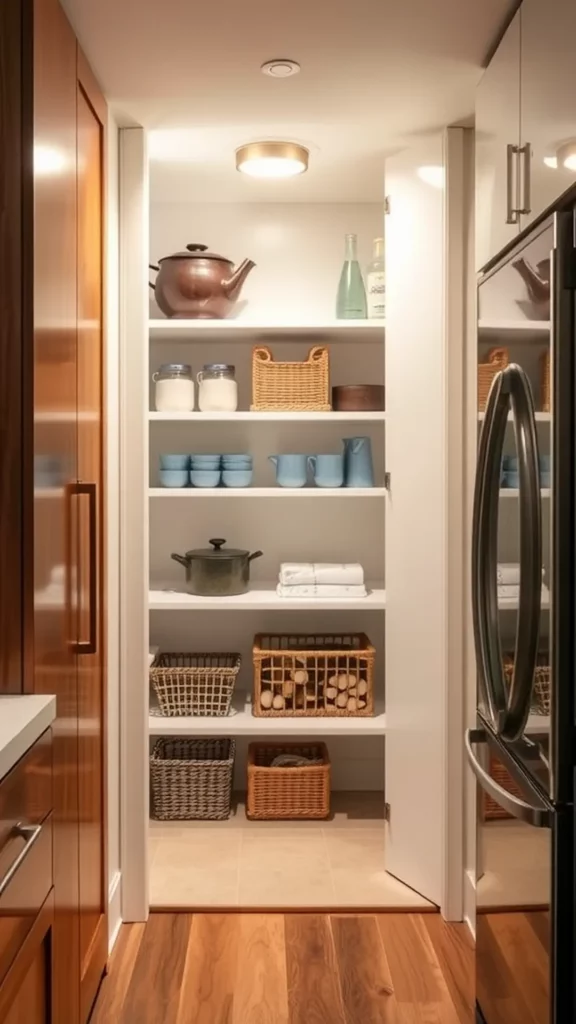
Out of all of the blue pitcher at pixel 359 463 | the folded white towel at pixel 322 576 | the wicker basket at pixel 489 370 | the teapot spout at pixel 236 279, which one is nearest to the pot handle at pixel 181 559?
the folded white towel at pixel 322 576

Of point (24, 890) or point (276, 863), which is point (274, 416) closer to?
point (276, 863)

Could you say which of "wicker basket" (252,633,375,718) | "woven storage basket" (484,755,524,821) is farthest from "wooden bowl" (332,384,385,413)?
"woven storage basket" (484,755,524,821)

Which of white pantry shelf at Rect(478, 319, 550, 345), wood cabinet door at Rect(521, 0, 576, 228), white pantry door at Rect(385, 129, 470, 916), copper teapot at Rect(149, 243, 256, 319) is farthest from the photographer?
copper teapot at Rect(149, 243, 256, 319)

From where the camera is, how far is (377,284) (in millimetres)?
3215

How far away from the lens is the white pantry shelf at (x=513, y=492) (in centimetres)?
164

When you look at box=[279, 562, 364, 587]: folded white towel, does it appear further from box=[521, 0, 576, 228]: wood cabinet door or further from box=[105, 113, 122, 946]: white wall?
box=[521, 0, 576, 228]: wood cabinet door

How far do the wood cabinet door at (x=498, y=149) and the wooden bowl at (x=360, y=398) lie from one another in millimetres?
1039

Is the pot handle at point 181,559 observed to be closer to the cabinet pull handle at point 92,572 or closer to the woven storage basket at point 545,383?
the cabinet pull handle at point 92,572

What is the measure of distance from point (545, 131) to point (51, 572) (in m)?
1.26

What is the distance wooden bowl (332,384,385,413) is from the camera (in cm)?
330

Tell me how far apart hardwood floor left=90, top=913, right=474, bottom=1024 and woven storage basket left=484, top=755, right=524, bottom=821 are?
576 mm

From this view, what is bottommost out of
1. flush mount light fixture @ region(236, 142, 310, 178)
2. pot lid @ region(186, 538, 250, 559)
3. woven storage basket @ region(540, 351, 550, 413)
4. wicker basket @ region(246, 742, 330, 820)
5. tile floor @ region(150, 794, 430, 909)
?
tile floor @ region(150, 794, 430, 909)

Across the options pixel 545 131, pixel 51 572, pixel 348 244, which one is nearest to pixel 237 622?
pixel 348 244

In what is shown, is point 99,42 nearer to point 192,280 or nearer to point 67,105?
point 67,105
